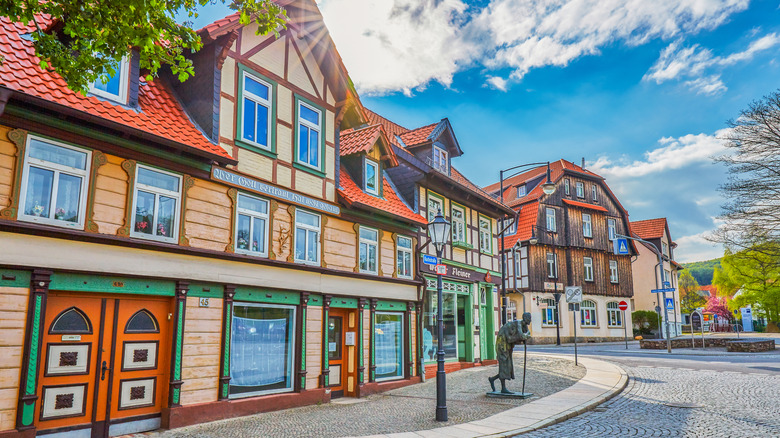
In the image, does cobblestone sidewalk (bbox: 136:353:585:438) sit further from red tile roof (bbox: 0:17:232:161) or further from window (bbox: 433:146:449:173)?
window (bbox: 433:146:449:173)

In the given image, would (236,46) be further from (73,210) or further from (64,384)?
(64,384)

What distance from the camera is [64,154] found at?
8.84 meters

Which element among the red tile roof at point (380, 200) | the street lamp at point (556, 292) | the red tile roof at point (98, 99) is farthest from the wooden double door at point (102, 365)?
the street lamp at point (556, 292)

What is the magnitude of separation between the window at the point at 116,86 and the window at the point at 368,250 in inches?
282

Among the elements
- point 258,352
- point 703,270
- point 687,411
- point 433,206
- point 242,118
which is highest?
point 703,270

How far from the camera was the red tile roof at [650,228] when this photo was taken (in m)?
57.1

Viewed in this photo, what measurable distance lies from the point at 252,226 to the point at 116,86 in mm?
3818

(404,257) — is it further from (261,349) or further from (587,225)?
(587,225)

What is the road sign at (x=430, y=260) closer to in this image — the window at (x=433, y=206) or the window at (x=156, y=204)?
the window at (x=156, y=204)

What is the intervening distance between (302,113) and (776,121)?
82.7 feet

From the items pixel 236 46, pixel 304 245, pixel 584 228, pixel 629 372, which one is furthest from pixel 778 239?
pixel 236 46

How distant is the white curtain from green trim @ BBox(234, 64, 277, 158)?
12.2 feet

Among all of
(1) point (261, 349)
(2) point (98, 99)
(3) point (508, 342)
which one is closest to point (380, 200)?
(3) point (508, 342)

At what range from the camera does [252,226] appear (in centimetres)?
1195
